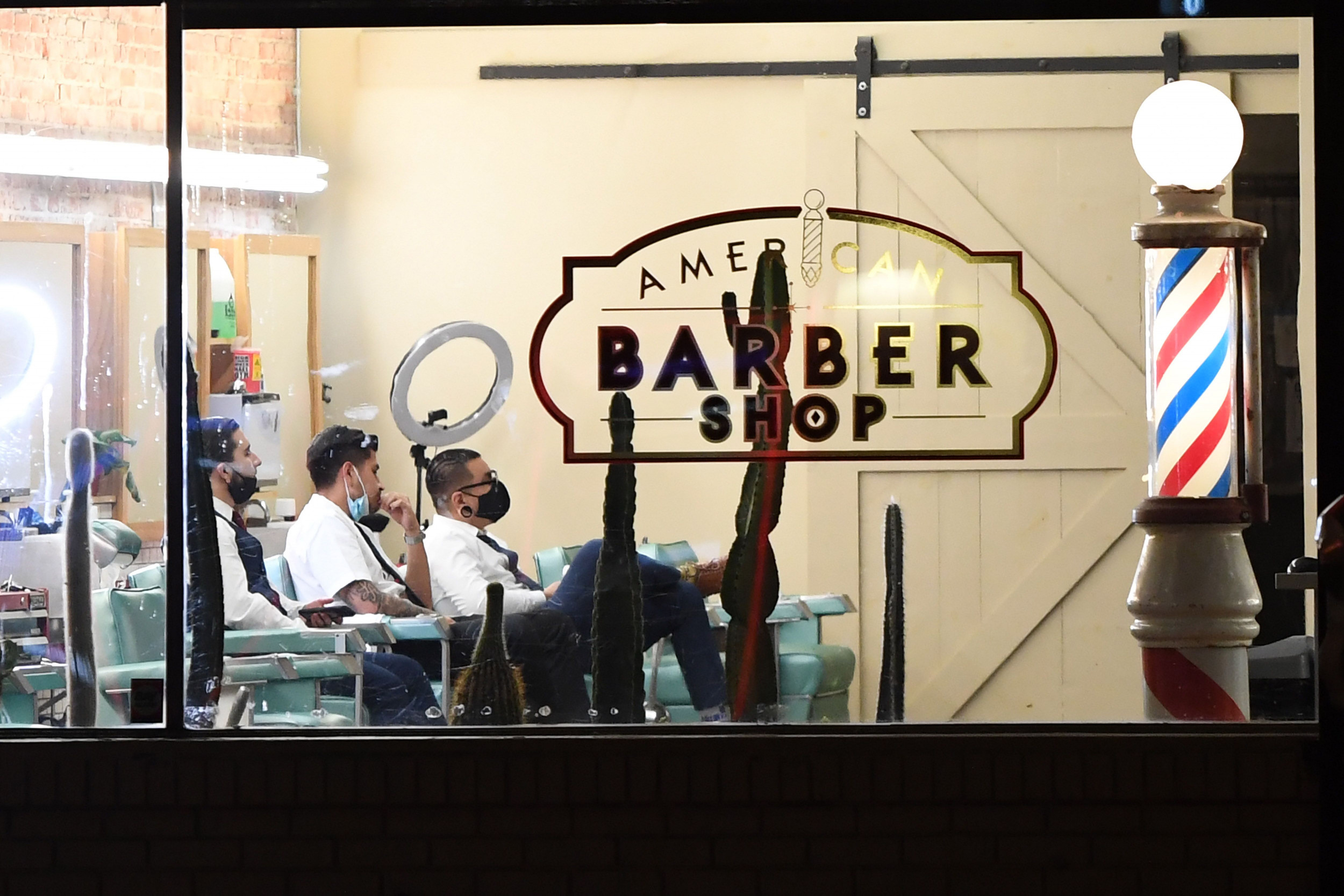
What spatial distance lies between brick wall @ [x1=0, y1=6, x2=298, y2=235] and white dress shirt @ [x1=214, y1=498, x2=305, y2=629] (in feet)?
2.58

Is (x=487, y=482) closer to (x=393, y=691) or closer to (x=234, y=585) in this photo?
(x=393, y=691)

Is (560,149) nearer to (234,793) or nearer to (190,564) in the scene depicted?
(190,564)

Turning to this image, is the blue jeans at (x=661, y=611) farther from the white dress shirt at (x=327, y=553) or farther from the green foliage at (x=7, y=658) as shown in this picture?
the green foliage at (x=7, y=658)

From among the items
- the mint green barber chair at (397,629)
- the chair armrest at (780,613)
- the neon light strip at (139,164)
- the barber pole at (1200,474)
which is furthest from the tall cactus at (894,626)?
the neon light strip at (139,164)

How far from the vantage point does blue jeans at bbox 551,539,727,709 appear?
403cm

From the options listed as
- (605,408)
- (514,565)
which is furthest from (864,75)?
(514,565)

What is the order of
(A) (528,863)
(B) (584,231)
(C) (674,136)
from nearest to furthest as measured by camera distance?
(A) (528,863) < (B) (584,231) < (C) (674,136)

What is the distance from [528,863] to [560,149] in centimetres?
195

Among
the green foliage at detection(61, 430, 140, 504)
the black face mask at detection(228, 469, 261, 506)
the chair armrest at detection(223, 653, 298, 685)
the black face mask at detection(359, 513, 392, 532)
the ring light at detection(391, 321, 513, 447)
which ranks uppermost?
the ring light at detection(391, 321, 513, 447)

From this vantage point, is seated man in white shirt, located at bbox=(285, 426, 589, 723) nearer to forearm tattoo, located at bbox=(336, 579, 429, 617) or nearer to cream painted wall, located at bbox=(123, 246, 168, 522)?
forearm tattoo, located at bbox=(336, 579, 429, 617)

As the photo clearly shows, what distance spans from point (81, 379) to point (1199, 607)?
301cm

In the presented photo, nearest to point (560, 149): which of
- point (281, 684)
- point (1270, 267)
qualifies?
point (281, 684)

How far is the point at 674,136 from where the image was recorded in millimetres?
4336

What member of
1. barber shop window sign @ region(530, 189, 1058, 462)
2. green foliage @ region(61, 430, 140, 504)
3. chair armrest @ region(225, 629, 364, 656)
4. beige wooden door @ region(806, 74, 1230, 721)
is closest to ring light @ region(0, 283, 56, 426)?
green foliage @ region(61, 430, 140, 504)
